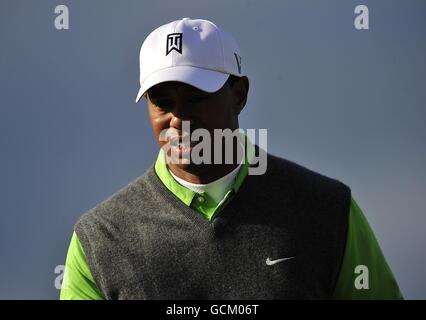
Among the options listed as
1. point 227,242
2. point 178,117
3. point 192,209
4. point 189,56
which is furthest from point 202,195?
point 189,56

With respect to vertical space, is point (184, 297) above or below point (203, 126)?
below

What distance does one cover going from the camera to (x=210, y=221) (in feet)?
9.39

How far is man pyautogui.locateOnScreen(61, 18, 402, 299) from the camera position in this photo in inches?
109

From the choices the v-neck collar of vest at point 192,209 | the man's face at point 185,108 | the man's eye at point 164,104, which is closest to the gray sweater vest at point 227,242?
the v-neck collar of vest at point 192,209

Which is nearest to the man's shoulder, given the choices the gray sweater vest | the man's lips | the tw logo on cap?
the gray sweater vest

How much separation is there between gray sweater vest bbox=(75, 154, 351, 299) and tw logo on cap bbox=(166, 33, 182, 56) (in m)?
0.40

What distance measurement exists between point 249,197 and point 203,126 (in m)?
0.30

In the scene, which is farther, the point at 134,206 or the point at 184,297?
the point at 134,206

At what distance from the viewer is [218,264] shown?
9.15 ft

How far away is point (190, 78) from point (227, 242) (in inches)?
18.7

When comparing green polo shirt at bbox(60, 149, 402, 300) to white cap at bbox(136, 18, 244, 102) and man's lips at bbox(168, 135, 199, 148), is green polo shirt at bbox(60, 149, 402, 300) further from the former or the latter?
white cap at bbox(136, 18, 244, 102)
